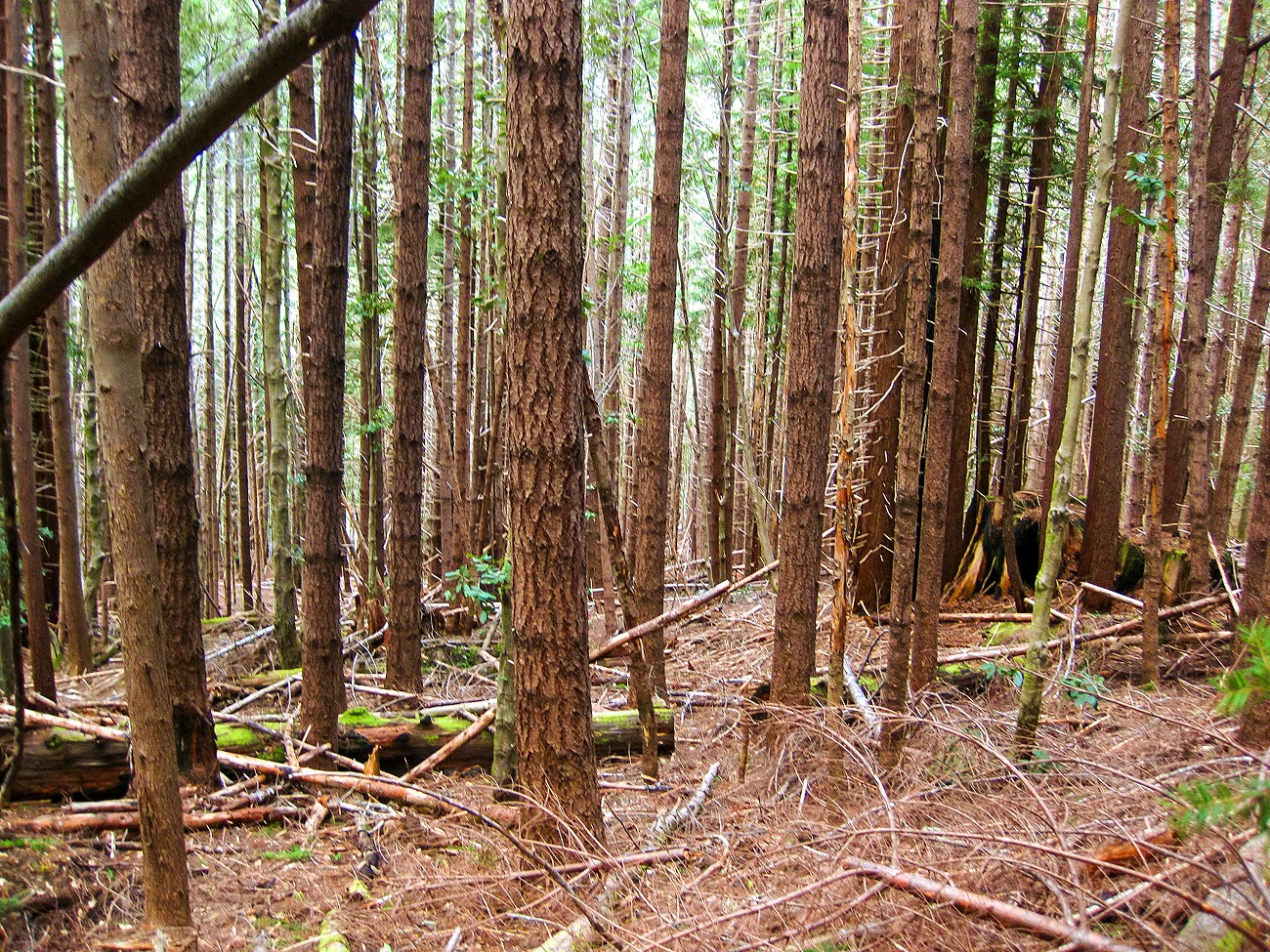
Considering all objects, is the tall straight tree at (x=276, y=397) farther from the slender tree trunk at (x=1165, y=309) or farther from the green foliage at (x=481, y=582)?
the slender tree trunk at (x=1165, y=309)

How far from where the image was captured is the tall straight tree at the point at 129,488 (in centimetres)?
266

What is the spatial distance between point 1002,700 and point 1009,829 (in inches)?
154

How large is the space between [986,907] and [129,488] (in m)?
3.24

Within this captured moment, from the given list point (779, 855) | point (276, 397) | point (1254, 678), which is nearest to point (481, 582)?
point (276, 397)

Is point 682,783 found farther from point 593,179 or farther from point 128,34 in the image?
point 593,179

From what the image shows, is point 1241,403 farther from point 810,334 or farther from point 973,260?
point 810,334

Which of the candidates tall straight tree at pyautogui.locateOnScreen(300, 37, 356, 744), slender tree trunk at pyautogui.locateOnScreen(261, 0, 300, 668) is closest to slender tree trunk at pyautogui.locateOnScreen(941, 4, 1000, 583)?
tall straight tree at pyautogui.locateOnScreen(300, 37, 356, 744)

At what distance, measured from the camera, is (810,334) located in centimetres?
639

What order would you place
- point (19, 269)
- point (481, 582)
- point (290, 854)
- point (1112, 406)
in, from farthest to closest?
point (1112, 406)
point (19, 269)
point (481, 582)
point (290, 854)

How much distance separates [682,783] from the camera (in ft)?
20.3

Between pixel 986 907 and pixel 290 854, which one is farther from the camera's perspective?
pixel 290 854

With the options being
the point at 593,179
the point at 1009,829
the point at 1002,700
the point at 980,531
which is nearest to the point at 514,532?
the point at 1009,829

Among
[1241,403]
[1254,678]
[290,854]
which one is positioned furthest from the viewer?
[1241,403]

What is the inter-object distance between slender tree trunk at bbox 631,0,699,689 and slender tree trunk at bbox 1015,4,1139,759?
3269mm
